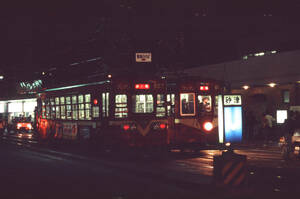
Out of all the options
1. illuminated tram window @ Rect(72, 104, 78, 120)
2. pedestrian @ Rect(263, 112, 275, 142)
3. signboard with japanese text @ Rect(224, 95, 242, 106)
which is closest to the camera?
signboard with japanese text @ Rect(224, 95, 242, 106)

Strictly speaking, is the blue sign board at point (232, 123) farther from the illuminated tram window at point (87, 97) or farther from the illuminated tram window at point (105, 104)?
the illuminated tram window at point (87, 97)

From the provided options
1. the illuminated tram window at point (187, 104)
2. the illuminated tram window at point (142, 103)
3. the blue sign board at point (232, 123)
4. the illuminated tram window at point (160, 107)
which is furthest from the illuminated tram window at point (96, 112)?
the blue sign board at point (232, 123)

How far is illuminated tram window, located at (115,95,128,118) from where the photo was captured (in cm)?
1872

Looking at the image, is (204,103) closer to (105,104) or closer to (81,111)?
(105,104)

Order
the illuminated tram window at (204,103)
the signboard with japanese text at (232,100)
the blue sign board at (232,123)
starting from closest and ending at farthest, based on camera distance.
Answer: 1. the blue sign board at (232,123)
2. the signboard with japanese text at (232,100)
3. the illuminated tram window at (204,103)

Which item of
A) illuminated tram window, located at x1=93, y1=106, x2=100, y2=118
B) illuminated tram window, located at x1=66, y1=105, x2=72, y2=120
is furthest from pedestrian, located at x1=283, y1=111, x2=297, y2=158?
illuminated tram window, located at x1=66, y1=105, x2=72, y2=120

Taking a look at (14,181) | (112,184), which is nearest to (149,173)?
(112,184)

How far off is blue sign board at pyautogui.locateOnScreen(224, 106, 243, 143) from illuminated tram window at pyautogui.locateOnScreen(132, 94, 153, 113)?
326 centimetres

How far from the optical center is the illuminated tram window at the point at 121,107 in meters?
18.7

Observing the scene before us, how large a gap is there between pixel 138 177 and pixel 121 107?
16.2 ft

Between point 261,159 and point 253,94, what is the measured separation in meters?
12.2

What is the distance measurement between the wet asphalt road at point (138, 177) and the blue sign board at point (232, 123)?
3.34ft

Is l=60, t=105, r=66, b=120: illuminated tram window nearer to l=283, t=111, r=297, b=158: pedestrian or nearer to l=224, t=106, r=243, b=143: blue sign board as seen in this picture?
l=224, t=106, r=243, b=143: blue sign board

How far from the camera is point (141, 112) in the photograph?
19016 millimetres
